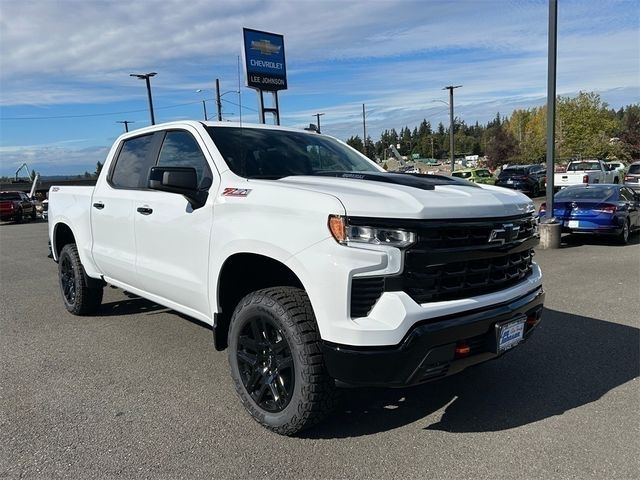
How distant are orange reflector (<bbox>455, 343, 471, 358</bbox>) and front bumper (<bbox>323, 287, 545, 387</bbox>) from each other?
0.7 inches

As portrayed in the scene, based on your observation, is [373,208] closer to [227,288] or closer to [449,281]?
[449,281]

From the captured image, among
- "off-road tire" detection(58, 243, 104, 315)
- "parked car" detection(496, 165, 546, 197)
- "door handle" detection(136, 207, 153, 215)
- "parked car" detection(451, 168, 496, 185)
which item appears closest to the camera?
"door handle" detection(136, 207, 153, 215)

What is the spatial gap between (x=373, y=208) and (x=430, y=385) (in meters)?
1.83

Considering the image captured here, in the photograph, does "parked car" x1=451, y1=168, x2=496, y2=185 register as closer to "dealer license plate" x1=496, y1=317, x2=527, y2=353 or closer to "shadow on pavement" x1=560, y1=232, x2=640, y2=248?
"shadow on pavement" x1=560, y1=232, x2=640, y2=248

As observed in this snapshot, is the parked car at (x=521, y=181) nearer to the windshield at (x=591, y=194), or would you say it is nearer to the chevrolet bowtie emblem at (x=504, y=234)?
the windshield at (x=591, y=194)

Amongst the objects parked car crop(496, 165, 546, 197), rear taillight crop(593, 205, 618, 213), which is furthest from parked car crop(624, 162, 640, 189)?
rear taillight crop(593, 205, 618, 213)

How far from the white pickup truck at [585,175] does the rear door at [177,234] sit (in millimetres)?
23725

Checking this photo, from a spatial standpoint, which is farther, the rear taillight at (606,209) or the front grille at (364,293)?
the rear taillight at (606,209)

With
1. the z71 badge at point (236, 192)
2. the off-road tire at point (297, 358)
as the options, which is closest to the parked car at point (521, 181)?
the z71 badge at point (236, 192)

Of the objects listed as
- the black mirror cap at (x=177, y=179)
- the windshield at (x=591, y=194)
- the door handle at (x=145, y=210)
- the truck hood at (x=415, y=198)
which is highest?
the black mirror cap at (x=177, y=179)

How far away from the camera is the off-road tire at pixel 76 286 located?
5.88 m

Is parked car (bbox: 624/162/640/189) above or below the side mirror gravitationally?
below

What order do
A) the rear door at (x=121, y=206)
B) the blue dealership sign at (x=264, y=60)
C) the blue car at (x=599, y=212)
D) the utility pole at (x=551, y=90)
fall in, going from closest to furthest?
1. the rear door at (x=121, y=206)
2. the utility pole at (x=551, y=90)
3. the blue car at (x=599, y=212)
4. the blue dealership sign at (x=264, y=60)

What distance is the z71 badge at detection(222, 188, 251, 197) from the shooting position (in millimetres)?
3497
